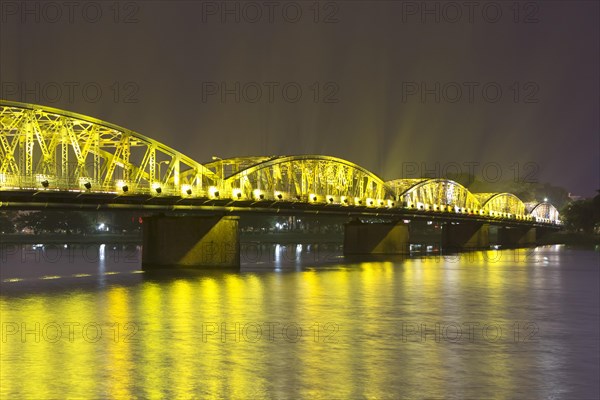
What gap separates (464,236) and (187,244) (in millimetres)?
100677

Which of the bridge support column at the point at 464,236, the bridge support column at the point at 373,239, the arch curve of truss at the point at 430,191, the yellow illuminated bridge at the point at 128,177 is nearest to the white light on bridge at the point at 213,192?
the yellow illuminated bridge at the point at 128,177

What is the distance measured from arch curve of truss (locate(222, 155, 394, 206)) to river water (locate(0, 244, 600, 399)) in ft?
84.5

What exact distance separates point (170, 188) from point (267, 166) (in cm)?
2244

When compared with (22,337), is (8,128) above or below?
above

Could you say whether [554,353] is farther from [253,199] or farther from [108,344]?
[253,199]

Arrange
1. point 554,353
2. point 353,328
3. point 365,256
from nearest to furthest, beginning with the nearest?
point 554,353 < point 353,328 < point 365,256

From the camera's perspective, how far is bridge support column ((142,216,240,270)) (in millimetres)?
79688

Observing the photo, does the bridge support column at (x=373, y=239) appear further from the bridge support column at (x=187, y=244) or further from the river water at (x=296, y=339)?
the river water at (x=296, y=339)

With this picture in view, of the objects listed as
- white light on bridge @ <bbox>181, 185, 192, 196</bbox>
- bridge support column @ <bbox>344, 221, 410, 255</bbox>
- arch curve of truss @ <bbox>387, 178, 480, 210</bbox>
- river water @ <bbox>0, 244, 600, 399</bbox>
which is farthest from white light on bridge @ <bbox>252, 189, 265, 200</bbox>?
arch curve of truss @ <bbox>387, 178, 480, 210</bbox>

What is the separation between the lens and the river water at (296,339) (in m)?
25.9

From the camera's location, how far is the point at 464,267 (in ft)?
303

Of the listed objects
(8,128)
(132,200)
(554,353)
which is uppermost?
(8,128)

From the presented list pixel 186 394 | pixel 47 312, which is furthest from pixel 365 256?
pixel 186 394

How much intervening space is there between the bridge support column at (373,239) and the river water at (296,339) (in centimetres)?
5482
